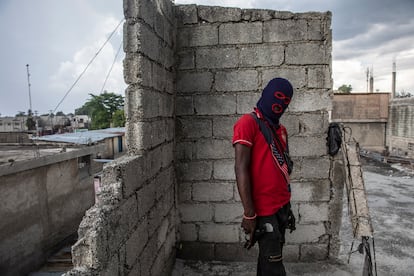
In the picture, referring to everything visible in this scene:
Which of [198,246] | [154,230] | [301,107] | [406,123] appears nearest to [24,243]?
[198,246]

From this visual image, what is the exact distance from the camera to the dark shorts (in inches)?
91.6

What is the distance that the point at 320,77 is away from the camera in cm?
349

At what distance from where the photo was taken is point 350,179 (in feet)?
11.2

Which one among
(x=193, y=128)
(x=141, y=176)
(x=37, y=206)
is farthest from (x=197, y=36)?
(x=37, y=206)

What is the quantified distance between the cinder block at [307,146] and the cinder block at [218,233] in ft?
3.58

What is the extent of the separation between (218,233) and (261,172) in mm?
1666

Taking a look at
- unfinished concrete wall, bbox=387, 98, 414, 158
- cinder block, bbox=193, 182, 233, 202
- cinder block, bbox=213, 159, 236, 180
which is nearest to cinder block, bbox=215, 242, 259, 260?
cinder block, bbox=193, 182, 233, 202

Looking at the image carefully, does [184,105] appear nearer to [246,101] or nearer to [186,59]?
[186,59]

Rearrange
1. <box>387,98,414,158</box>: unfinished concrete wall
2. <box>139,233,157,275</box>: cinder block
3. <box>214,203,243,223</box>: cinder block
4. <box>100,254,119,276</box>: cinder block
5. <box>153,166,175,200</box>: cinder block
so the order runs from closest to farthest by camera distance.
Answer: <box>100,254,119,276</box>: cinder block, <box>139,233,157,275</box>: cinder block, <box>153,166,175,200</box>: cinder block, <box>214,203,243,223</box>: cinder block, <box>387,98,414,158</box>: unfinished concrete wall

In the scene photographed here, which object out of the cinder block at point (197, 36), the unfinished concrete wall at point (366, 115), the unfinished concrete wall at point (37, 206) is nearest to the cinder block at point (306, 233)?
the cinder block at point (197, 36)

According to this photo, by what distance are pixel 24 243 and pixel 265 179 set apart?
10691mm

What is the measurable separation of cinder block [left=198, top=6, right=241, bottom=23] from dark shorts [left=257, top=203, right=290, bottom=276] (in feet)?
7.05

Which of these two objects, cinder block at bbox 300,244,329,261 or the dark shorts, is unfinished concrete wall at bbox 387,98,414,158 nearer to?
cinder block at bbox 300,244,329,261


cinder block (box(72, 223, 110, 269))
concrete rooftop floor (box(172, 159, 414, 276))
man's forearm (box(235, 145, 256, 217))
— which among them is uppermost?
man's forearm (box(235, 145, 256, 217))
